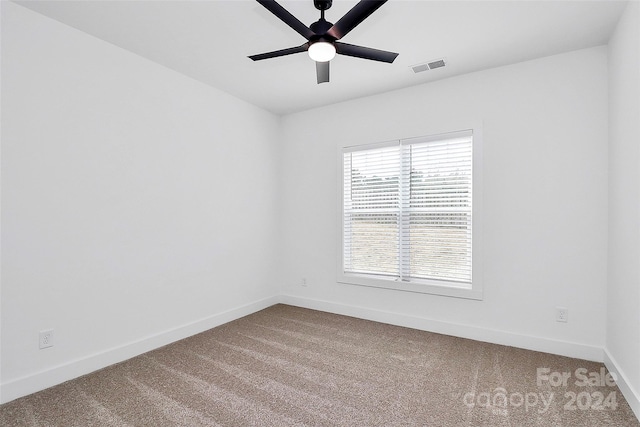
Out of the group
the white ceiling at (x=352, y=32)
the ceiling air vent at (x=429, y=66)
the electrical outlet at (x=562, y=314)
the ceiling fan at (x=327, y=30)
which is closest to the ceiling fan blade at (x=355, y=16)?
the ceiling fan at (x=327, y=30)

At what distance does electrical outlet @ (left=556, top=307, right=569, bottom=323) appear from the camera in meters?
2.85

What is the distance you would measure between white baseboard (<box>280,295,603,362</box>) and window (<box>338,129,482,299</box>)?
13.3 inches

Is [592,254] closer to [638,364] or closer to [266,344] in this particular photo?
[638,364]

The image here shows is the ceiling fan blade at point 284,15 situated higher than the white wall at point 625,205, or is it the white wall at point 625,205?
the ceiling fan blade at point 284,15

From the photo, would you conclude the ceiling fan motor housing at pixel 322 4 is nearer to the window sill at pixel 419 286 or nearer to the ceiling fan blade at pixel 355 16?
the ceiling fan blade at pixel 355 16

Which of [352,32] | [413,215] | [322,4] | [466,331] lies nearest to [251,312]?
[413,215]

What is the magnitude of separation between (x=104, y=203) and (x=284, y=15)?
210cm

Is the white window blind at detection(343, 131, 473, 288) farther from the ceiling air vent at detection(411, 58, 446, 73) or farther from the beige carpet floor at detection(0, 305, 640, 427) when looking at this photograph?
the beige carpet floor at detection(0, 305, 640, 427)

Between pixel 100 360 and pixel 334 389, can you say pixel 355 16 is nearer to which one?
pixel 334 389

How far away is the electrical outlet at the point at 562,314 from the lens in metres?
2.85

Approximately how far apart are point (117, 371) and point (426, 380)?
2.45 m

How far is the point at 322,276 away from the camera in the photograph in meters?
4.28

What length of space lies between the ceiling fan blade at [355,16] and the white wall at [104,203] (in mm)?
2037

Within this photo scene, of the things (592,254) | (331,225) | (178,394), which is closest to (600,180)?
(592,254)
